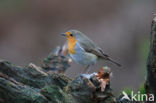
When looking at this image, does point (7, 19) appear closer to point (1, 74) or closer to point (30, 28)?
point (30, 28)

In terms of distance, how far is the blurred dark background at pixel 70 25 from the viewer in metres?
9.90

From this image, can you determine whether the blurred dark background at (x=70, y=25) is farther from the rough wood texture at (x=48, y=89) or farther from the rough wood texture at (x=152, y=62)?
the rough wood texture at (x=152, y=62)

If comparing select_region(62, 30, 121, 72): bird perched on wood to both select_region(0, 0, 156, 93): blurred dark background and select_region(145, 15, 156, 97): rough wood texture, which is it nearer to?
select_region(145, 15, 156, 97): rough wood texture

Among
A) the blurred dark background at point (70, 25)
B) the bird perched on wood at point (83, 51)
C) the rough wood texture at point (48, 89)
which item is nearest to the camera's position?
the rough wood texture at point (48, 89)

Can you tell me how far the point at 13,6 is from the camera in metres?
10.5

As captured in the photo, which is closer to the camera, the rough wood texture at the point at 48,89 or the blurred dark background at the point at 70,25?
the rough wood texture at the point at 48,89

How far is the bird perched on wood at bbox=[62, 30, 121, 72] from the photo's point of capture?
18.0ft

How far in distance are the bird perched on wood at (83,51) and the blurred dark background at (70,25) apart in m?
3.93

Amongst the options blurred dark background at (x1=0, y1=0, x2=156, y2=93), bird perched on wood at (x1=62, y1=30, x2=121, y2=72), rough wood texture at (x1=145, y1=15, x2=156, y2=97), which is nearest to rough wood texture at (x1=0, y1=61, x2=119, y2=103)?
rough wood texture at (x1=145, y1=15, x2=156, y2=97)

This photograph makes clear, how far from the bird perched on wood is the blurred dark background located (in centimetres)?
393

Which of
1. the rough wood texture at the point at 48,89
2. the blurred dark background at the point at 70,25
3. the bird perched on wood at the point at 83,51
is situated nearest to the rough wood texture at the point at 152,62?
the rough wood texture at the point at 48,89

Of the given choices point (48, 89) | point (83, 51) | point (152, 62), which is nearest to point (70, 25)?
point (83, 51)

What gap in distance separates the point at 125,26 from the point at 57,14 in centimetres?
181

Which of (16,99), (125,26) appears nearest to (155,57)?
(16,99)
